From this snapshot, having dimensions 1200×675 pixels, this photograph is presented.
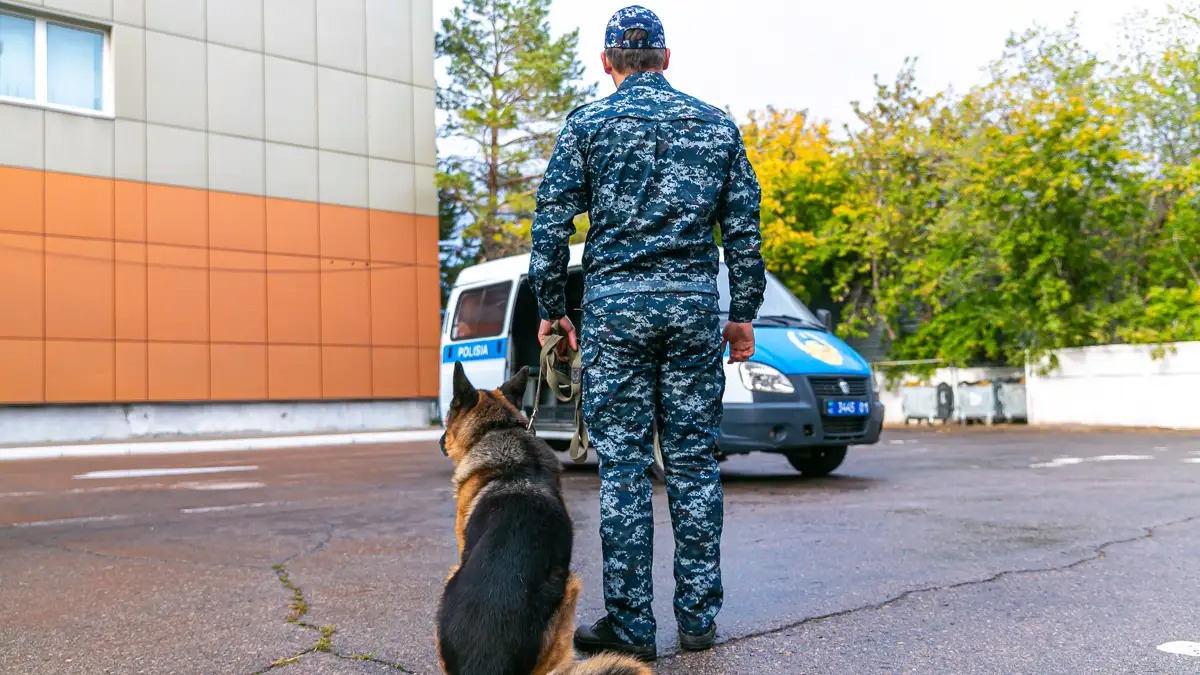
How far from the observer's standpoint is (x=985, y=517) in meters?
6.44

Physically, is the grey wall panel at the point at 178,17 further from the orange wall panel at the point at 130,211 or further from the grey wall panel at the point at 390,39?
the grey wall panel at the point at 390,39

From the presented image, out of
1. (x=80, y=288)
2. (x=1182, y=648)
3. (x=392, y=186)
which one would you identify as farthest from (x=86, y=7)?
(x=1182, y=648)

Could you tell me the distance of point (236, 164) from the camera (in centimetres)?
2212

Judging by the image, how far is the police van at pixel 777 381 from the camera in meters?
8.30

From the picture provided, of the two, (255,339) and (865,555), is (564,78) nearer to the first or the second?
(255,339)

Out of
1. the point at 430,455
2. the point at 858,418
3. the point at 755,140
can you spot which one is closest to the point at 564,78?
the point at 755,140

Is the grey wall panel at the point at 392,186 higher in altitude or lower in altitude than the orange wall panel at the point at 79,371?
higher

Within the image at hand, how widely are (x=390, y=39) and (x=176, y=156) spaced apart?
21.7 feet

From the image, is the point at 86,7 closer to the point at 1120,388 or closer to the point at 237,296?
the point at 237,296

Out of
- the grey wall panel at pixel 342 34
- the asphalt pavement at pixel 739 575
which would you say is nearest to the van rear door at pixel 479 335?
the asphalt pavement at pixel 739 575

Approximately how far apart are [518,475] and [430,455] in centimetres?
1108

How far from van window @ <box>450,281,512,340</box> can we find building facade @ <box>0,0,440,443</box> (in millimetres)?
12173

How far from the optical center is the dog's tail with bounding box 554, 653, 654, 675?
2.45m

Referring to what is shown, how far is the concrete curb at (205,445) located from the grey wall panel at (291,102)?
7841mm
